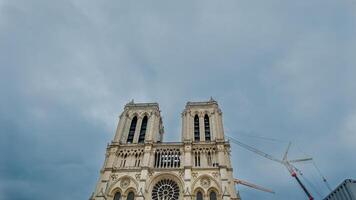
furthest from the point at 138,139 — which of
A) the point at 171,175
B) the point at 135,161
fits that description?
the point at 171,175

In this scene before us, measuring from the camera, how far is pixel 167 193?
3716cm

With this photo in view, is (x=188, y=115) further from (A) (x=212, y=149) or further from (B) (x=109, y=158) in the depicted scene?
(B) (x=109, y=158)

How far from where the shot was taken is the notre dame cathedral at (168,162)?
36.6 meters

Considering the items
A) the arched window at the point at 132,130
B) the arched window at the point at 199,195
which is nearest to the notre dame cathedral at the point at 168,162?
the arched window at the point at 132,130

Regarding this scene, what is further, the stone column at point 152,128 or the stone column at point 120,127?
the stone column at point 120,127

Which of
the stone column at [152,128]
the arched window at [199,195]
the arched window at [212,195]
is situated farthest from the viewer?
the stone column at [152,128]

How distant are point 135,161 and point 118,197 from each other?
23.4 feet

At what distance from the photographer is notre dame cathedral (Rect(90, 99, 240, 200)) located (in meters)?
36.6

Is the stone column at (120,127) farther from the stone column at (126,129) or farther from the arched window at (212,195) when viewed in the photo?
the arched window at (212,195)

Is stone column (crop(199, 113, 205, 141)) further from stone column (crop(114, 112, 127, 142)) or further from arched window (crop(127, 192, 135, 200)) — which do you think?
stone column (crop(114, 112, 127, 142))

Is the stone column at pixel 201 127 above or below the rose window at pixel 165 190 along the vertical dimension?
above

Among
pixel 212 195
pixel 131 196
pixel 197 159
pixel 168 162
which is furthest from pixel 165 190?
pixel 197 159

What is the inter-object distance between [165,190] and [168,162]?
18.4 ft

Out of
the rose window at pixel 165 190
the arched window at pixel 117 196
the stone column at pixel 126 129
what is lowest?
the arched window at pixel 117 196
